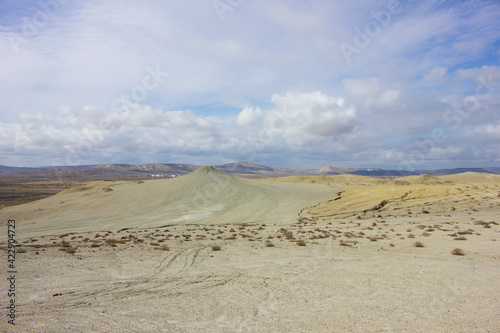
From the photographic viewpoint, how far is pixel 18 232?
2619cm

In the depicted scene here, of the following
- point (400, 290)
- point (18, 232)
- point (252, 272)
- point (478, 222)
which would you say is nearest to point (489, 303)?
point (400, 290)

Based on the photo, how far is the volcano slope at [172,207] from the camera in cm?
2996

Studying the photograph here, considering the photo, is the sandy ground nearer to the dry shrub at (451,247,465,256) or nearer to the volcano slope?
the dry shrub at (451,247,465,256)

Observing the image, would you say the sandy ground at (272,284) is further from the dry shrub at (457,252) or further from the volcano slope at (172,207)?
the volcano slope at (172,207)

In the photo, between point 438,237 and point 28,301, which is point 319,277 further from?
point 438,237

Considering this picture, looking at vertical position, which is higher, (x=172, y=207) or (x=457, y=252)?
(x=457, y=252)

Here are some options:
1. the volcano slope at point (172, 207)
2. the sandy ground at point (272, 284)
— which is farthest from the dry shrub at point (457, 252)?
the volcano slope at point (172, 207)

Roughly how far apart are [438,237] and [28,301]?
61.8 feet

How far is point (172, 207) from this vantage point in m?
39.4

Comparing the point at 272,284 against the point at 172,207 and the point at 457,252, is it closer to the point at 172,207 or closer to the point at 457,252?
the point at 457,252

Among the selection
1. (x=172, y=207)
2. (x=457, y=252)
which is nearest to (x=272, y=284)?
(x=457, y=252)

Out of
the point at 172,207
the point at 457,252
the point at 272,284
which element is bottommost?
the point at 172,207

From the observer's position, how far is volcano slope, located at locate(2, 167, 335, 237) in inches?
1179

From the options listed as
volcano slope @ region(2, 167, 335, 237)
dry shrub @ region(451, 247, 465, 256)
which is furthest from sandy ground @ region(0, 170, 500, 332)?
volcano slope @ region(2, 167, 335, 237)
